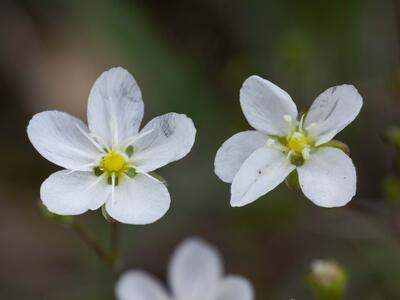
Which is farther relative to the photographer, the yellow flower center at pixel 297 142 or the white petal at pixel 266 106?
the yellow flower center at pixel 297 142

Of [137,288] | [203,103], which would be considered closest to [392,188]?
[137,288]

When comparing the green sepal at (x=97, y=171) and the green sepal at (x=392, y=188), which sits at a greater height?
the green sepal at (x=97, y=171)

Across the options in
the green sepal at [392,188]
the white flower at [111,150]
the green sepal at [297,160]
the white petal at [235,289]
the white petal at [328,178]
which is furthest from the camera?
the green sepal at [392,188]

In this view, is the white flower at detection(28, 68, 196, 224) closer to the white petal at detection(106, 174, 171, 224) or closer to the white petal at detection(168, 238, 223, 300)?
the white petal at detection(106, 174, 171, 224)

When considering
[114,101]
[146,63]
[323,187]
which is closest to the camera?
[323,187]

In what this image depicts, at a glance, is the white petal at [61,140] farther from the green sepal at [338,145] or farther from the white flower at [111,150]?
the green sepal at [338,145]

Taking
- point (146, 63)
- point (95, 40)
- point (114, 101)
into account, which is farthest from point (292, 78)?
point (114, 101)

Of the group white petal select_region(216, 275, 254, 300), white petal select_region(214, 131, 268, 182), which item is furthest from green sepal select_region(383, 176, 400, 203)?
white petal select_region(214, 131, 268, 182)

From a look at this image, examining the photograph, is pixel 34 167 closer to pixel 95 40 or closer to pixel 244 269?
pixel 95 40

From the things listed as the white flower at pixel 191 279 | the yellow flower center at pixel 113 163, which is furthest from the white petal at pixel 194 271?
the yellow flower center at pixel 113 163
